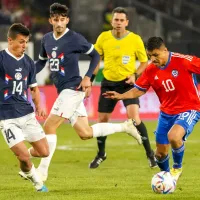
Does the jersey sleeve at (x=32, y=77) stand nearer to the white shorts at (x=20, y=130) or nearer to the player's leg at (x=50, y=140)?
the white shorts at (x=20, y=130)

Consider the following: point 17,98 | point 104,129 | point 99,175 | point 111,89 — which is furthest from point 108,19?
A: point 17,98

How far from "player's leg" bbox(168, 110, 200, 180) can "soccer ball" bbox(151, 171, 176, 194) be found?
45 centimetres

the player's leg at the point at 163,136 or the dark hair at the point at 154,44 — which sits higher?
the dark hair at the point at 154,44

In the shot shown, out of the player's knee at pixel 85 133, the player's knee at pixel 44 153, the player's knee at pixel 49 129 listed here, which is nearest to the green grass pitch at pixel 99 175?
the player's knee at pixel 44 153

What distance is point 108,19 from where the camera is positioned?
2475 cm

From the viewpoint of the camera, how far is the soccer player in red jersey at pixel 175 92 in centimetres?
1005

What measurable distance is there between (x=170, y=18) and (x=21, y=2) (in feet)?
16.6

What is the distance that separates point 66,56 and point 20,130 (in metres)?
1.98

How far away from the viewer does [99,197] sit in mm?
9406

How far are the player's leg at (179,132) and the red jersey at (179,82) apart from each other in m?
0.11

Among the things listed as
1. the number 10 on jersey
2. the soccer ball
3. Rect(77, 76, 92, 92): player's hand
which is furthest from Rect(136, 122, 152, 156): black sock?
the soccer ball

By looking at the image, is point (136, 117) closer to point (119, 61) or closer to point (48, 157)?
point (119, 61)

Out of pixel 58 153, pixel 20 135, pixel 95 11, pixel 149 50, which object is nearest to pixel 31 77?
pixel 20 135

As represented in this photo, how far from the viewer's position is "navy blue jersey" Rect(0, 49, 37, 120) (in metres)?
9.75
